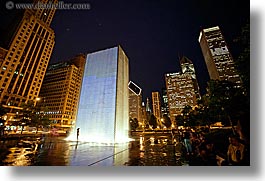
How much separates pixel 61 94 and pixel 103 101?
41260 millimetres

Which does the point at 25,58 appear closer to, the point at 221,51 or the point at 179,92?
the point at 221,51

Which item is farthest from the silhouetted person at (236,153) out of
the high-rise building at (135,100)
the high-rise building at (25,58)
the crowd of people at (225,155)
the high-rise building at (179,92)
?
the high-rise building at (135,100)

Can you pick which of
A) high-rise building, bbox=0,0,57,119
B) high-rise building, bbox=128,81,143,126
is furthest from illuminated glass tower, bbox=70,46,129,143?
high-rise building, bbox=128,81,143,126

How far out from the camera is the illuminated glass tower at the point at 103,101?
7.73 meters

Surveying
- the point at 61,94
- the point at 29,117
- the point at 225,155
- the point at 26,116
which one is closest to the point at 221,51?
the point at 225,155

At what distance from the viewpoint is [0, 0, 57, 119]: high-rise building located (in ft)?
99.6

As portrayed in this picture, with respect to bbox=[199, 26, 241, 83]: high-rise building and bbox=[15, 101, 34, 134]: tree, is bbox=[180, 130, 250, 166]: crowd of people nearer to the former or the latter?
bbox=[199, 26, 241, 83]: high-rise building

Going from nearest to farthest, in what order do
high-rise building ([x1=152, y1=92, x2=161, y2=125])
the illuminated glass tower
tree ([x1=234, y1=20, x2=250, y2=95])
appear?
1. tree ([x1=234, y1=20, x2=250, y2=95])
2. the illuminated glass tower
3. high-rise building ([x1=152, y1=92, x2=161, y2=125])

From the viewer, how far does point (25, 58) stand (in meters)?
34.2

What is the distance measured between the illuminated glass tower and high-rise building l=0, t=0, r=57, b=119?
27.7 m

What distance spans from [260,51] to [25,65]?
41289 mm

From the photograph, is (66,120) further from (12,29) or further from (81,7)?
(81,7)

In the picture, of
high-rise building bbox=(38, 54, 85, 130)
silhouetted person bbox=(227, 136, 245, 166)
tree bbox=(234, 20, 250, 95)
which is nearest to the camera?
silhouetted person bbox=(227, 136, 245, 166)

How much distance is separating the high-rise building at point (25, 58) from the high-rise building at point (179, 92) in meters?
41.6
